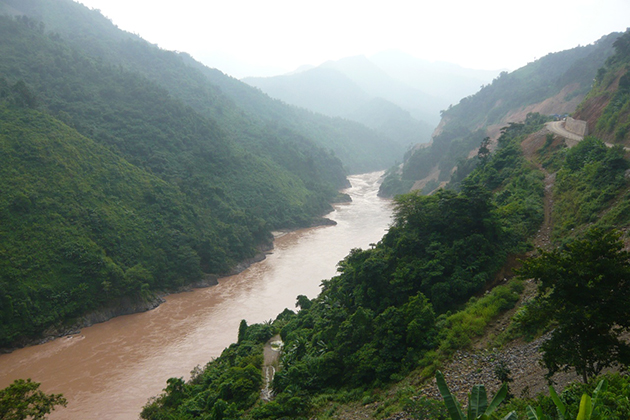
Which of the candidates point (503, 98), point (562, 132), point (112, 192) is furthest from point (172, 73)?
point (562, 132)

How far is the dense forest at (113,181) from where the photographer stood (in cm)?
2798

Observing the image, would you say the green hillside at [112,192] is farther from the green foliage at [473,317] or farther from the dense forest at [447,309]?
the green foliage at [473,317]

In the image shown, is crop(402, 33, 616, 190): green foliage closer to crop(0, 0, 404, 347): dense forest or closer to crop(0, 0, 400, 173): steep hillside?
crop(0, 0, 404, 347): dense forest

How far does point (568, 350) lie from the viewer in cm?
798

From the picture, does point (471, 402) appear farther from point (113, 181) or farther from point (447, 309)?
point (113, 181)

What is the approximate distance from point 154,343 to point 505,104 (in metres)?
80.1

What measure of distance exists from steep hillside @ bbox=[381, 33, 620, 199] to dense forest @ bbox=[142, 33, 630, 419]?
113 feet

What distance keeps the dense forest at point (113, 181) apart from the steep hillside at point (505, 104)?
19102mm

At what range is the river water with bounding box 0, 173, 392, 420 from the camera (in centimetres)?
2083

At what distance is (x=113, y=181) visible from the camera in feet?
126

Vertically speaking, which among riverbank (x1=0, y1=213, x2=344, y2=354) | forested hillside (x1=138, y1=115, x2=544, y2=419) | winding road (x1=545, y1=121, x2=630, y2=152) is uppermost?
winding road (x1=545, y1=121, x2=630, y2=152)

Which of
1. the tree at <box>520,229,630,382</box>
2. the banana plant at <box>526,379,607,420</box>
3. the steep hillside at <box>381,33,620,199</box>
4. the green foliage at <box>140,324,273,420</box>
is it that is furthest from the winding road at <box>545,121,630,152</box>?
the banana plant at <box>526,379,607,420</box>

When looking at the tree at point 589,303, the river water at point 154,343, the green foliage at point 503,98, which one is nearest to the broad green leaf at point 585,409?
the tree at point 589,303

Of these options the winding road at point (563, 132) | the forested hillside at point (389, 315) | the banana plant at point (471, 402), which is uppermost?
the winding road at point (563, 132)
